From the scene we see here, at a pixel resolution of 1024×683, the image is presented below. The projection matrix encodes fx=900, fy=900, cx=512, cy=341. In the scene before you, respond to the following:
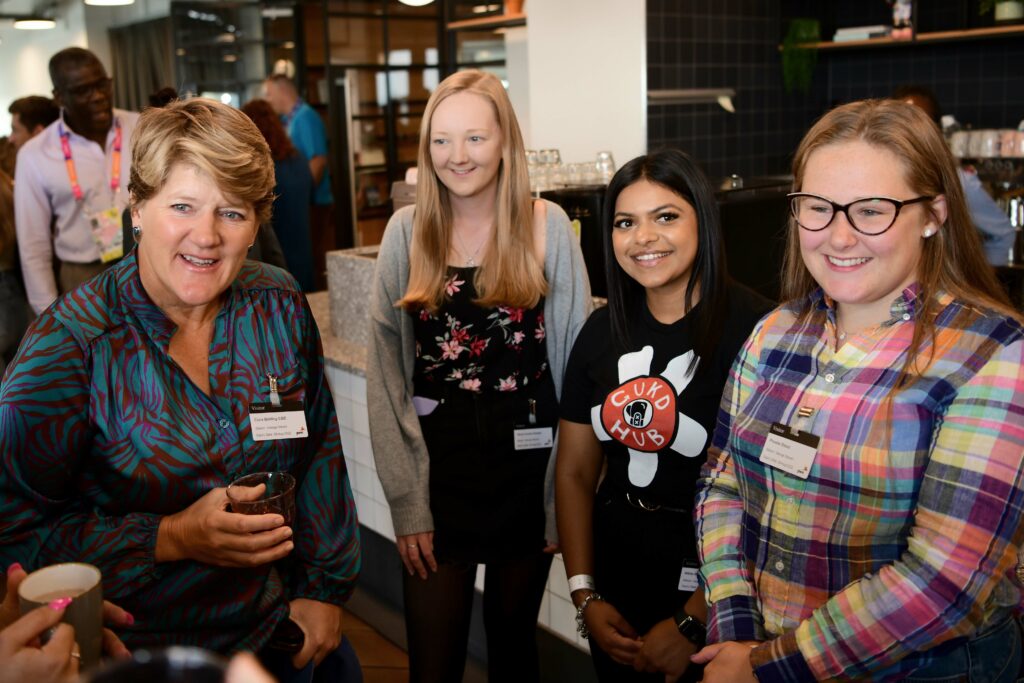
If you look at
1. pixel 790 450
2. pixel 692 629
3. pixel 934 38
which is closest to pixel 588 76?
pixel 934 38

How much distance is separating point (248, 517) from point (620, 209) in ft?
3.18

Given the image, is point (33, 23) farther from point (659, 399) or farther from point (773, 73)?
point (659, 399)

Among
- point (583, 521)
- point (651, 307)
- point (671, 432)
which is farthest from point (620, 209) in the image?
point (583, 521)

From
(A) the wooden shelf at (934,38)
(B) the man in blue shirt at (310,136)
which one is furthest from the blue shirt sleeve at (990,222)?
(B) the man in blue shirt at (310,136)

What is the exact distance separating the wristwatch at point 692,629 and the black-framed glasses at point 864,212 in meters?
0.78

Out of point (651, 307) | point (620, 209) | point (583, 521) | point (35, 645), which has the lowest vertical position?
point (583, 521)

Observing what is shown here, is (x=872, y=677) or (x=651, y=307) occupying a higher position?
(x=651, y=307)

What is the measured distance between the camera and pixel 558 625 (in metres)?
2.62

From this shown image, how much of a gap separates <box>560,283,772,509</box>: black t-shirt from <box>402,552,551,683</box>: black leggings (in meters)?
0.43

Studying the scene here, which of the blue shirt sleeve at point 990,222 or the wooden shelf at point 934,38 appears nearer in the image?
the blue shirt sleeve at point 990,222

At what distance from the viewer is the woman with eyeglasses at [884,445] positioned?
1.20m

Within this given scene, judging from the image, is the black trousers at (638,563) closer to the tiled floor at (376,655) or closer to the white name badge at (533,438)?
the white name badge at (533,438)

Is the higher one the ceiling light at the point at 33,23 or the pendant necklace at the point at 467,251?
the ceiling light at the point at 33,23

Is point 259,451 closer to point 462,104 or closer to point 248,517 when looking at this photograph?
point 248,517
